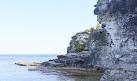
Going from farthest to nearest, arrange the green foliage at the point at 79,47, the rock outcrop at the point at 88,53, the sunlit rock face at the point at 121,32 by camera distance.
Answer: the green foliage at the point at 79,47
the rock outcrop at the point at 88,53
the sunlit rock face at the point at 121,32

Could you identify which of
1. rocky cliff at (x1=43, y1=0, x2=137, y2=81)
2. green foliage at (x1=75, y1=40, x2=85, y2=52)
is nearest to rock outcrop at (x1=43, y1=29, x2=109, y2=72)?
rocky cliff at (x1=43, y1=0, x2=137, y2=81)

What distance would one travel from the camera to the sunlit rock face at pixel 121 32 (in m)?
13.3

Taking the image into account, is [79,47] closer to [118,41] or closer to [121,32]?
[118,41]

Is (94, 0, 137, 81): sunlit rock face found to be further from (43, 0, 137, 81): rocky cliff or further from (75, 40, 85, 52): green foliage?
(75, 40, 85, 52): green foliage

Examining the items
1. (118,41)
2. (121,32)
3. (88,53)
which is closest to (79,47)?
(88,53)

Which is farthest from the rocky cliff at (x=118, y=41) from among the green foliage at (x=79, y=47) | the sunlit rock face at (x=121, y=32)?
the green foliage at (x=79, y=47)

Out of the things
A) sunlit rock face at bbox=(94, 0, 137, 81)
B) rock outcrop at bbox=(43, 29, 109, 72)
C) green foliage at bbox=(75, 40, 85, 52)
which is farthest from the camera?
green foliage at bbox=(75, 40, 85, 52)

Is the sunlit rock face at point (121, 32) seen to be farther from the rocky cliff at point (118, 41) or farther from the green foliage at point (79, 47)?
the green foliage at point (79, 47)

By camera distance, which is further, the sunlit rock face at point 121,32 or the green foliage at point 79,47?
the green foliage at point 79,47

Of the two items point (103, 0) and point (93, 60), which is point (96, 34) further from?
point (103, 0)

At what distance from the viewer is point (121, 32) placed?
13820mm

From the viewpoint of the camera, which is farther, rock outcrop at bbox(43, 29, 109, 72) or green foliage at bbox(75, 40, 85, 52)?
green foliage at bbox(75, 40, 85, 52)

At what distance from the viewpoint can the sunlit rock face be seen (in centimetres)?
1326

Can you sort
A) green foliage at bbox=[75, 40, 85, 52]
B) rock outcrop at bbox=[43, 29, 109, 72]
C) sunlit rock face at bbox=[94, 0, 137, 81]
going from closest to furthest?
1. sunlit rock face at bbox=[94, 0, 137, 81]
2. rock outcrop at bbox=[43, 29, 109, 72]
3. green foliage at bbox=[75, 40, 85, 52]
